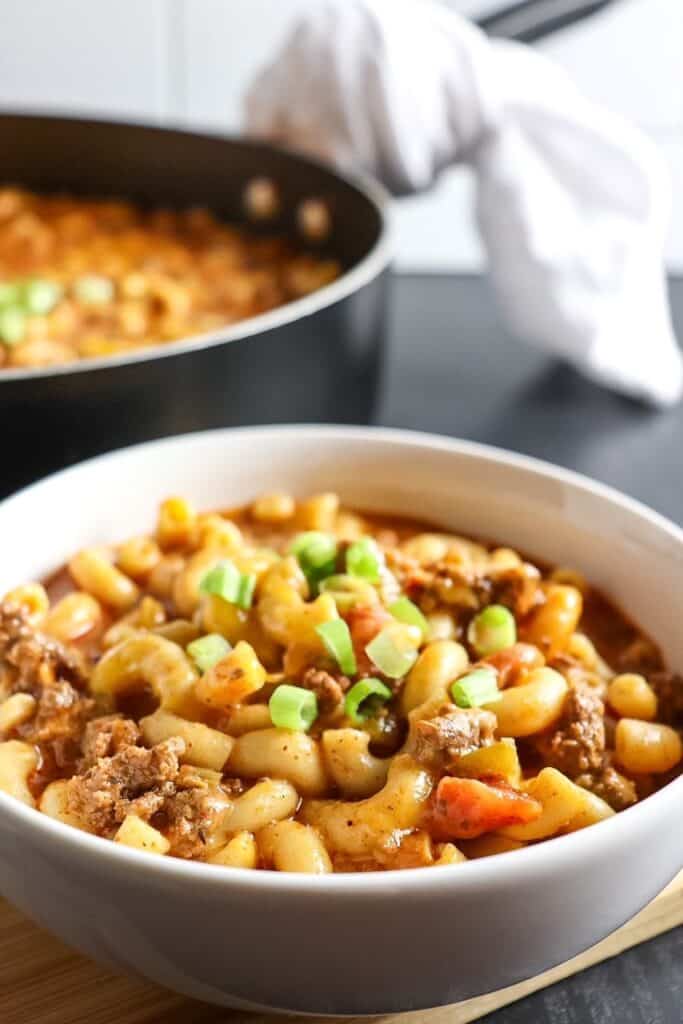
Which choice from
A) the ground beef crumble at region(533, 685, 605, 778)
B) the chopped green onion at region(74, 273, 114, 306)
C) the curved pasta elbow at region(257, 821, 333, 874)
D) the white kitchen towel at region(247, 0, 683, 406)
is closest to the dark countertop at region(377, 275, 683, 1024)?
the white kitchen towel at region(247, 0, 683, 406)

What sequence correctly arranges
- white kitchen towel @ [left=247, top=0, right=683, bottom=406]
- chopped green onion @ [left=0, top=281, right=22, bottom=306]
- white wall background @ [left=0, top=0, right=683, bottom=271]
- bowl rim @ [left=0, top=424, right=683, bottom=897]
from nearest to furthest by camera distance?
bowl rim @ [left=0, top=424, right=683, bottom=897], chopped green onion @ [left=0, top=281, right=22, bottom=306], white kitchen towel @ [left=247, top=0, right=683, bottom=406], white wall background @ [left=0, top=0, right=683, bottom=271]

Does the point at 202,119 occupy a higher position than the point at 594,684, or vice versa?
the point at 594,684

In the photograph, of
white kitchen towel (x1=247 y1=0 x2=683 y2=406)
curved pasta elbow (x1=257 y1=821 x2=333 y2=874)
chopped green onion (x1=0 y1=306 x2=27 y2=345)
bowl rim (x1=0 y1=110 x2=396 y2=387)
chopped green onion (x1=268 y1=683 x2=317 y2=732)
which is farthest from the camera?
white kitchen towel (x1=247 y1=0 x2=683 y2=406)

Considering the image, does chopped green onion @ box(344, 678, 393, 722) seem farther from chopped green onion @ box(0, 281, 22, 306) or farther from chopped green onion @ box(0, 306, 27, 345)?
chopped green onion @ box(0, 281, 22, 306)

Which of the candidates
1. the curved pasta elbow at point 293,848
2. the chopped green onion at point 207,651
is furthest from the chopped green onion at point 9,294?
the curved pasta elbow at point 293,848

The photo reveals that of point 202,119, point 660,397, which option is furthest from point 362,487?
point 202,119

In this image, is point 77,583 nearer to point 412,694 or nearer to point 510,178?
point 412,694
